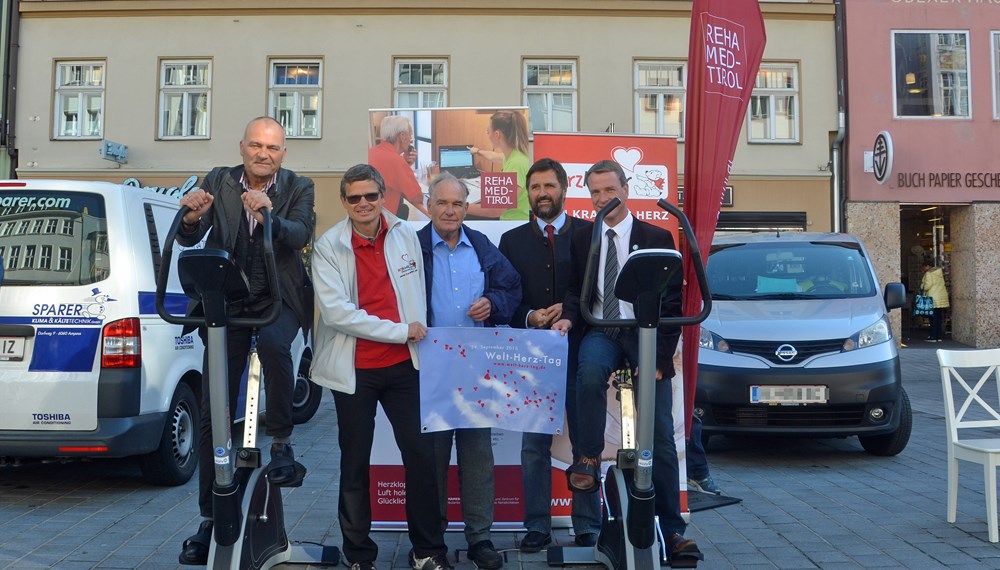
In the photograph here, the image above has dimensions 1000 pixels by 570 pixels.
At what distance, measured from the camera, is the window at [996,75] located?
A: 783 inches

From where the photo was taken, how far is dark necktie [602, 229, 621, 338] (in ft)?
14.8

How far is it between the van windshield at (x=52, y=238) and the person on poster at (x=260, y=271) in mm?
1927

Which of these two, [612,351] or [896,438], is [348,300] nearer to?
[612,351]

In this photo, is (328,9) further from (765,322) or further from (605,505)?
(605,505)

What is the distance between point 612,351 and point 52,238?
3841 millimetres

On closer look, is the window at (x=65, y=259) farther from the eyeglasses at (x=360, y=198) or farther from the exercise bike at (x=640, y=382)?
the exercise bike at (x=640, y=382)

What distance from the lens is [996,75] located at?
20.0m

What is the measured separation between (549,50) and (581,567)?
16.4m

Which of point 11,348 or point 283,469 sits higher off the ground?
point 11,348

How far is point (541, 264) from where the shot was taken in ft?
16.4

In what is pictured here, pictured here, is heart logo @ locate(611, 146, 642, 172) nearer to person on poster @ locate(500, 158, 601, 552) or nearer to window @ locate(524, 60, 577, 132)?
person on poster @ locate(500, 158, 601, 552)

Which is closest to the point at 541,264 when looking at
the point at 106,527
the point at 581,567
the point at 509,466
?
the point at 509,466

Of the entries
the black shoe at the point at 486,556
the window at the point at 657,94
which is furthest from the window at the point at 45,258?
the window at the point at 657,94

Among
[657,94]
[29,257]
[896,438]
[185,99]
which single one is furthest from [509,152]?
[185,99]
